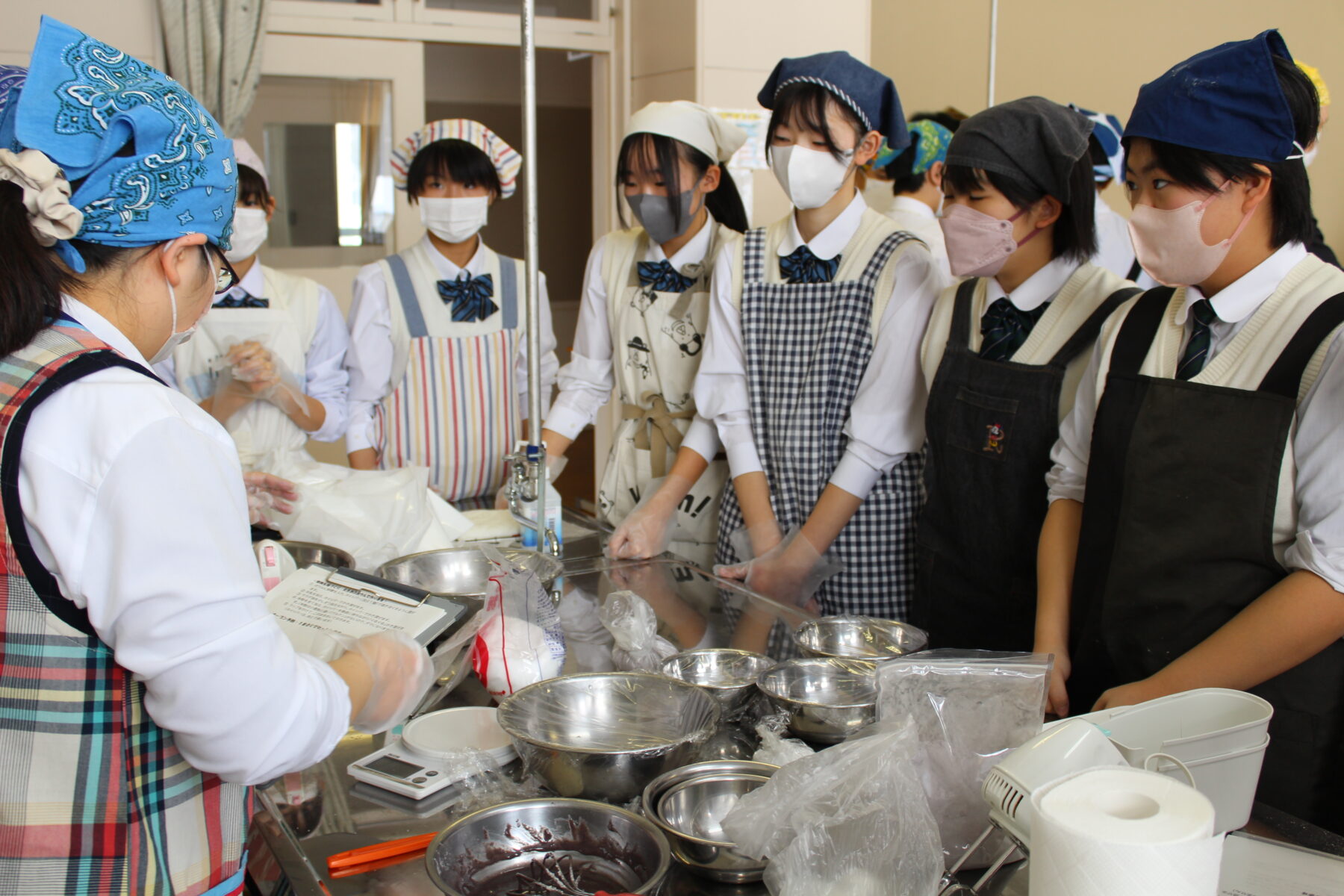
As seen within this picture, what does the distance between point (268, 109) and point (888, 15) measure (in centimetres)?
282

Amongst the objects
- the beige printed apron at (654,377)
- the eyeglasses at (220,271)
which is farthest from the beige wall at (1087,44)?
the eyeglasses at (220,271)

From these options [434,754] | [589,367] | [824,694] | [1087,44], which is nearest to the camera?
[434,754]

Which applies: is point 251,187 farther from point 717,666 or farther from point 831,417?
point 717,666

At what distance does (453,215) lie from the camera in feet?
8.27

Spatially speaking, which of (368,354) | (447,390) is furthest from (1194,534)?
(368,354)

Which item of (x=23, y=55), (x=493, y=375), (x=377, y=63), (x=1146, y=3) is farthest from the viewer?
(x=1146, y=3)

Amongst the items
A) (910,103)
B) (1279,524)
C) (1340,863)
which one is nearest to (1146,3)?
(910,103)

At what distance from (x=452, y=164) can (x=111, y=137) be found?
1.75m

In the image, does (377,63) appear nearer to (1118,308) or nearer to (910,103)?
(910,103)

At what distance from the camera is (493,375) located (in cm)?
264

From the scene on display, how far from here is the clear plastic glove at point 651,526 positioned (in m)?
2.02

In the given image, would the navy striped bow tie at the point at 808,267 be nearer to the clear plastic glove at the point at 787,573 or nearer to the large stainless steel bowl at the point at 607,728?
the clear plastic glove at the point at 787,573

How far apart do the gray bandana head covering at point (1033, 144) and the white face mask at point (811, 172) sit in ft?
1.18

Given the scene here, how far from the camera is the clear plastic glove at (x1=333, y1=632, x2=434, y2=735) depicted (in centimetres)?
97
